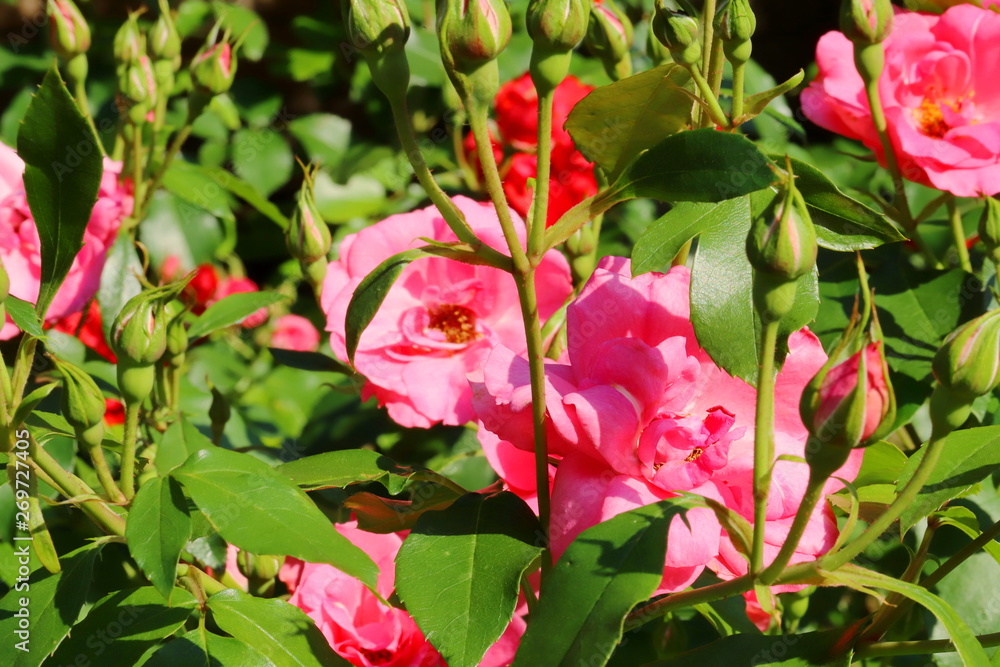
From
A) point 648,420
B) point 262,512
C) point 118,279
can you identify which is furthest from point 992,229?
point 118,279

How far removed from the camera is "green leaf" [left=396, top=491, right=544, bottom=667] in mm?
604

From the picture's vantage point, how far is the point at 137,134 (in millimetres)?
1258

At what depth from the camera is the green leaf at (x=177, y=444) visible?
100cm

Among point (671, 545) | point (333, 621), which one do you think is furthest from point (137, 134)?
point (671, 545)

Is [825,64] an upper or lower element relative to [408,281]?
upper

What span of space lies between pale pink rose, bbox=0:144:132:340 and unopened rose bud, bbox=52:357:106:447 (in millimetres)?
271

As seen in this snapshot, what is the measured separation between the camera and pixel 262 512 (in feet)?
2.00

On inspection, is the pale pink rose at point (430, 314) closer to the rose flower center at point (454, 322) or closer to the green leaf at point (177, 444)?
the rose flower center at point (454, 322)

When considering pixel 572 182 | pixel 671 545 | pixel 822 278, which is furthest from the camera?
pixel 572 182

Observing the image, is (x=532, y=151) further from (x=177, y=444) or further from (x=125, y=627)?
(x=125, y=627)

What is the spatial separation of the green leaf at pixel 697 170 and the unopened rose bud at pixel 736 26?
21cm

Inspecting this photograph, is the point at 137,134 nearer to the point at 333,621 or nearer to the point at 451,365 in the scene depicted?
the point at 451,365

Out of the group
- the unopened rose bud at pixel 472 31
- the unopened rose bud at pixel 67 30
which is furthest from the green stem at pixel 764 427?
the unopened rose bud at pixel 67 30

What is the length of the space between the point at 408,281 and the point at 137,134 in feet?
1.52
